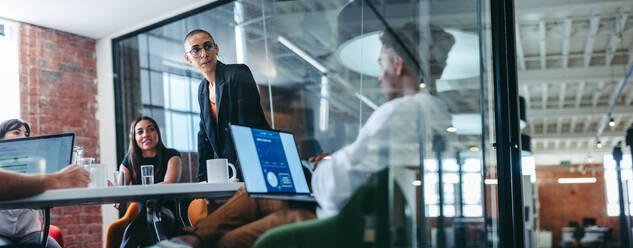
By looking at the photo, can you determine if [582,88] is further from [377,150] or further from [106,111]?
[377,150]

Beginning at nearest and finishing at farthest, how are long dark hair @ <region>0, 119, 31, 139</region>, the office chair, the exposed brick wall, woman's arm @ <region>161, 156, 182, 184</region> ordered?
the office chair
long dark hair @ <region>0, 119, 31, 139</region>
woman's arm @ <region>161, 156, 182, 184</region>
the exposed brick wall

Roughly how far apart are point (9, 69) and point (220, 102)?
3.27 metres

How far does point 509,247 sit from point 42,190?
5.25 feet

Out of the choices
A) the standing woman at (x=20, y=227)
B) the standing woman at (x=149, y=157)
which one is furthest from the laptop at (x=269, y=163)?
the standing woman at (x=149, y=157)

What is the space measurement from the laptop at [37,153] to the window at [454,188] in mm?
1486

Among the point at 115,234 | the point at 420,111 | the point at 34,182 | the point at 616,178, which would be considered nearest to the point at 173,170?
the point at 115,234

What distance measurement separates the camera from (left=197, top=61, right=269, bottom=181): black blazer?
3.00 meters

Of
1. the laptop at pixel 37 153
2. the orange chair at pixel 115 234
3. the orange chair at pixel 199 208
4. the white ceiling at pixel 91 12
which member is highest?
the white ceiling at pixel 91 12

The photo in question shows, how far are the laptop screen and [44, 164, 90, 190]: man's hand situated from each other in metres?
0.55

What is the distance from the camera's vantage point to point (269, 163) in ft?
5.97

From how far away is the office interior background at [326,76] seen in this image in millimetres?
1521

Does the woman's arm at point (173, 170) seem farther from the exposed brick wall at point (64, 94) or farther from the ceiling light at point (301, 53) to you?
the exposed brick wall at point (64, 94)

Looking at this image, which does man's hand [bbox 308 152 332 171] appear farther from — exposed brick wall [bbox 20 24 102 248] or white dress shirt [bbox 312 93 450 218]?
exposed brick wall [bbox 20 24 102 248]

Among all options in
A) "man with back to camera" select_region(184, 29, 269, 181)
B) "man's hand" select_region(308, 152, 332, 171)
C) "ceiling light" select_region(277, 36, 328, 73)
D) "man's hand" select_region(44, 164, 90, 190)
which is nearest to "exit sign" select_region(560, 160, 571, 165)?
"ceiling light" select_region(277, 36, 328, 73)
